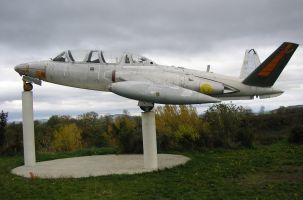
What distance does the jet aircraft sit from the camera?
11.0 meters

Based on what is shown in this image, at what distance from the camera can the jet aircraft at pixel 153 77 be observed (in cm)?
1098

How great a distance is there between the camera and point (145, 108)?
12.4m

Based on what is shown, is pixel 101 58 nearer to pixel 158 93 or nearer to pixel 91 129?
pixel 158 93

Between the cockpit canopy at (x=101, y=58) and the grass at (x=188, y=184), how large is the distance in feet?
12.9

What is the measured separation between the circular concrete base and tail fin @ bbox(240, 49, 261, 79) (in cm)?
404

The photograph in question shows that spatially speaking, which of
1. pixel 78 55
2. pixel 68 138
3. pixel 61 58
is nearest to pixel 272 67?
pixel 78 55

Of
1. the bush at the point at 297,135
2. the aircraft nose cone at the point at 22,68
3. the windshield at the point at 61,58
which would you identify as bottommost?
the bush at the point at 297,135

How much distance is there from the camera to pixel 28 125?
14.1 m

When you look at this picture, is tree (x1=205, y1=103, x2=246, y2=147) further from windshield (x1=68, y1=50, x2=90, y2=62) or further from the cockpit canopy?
windshield (x1=68, y1=50, x2=90, y2=62)

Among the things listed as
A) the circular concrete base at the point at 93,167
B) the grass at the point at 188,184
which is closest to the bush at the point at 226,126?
the circular concrete base at the point at 93,167

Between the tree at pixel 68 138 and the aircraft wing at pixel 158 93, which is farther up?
the aircraft wing at pixel 158 93

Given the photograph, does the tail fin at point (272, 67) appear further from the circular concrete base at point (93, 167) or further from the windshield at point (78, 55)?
the windshield at point (78, 55)

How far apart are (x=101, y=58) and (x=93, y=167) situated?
13.2 feet

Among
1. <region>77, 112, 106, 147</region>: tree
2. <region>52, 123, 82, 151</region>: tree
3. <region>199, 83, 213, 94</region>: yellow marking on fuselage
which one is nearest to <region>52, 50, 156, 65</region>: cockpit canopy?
<region>199, 83, 213, 94</region>: yellow marking on fuselage
